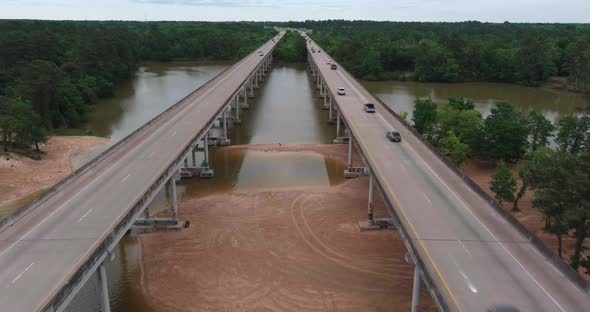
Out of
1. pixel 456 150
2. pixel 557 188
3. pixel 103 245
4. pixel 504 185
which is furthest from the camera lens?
pixel 456 150

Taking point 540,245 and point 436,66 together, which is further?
point 436,66

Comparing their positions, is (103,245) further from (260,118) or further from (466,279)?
(260,118)

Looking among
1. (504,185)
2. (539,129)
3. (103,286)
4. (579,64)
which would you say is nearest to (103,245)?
(103,286)

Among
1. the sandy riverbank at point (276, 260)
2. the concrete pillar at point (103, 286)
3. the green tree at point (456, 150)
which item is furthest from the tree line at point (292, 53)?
the concrete pillar at point (103, 286)

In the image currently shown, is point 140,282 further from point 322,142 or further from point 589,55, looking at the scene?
point 589,55

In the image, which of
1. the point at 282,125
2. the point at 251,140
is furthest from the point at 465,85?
the point at 251,140

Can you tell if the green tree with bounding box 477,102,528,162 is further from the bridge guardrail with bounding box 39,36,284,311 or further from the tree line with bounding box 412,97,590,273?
the bridge guardrail with bounding box 39,36,284,311
